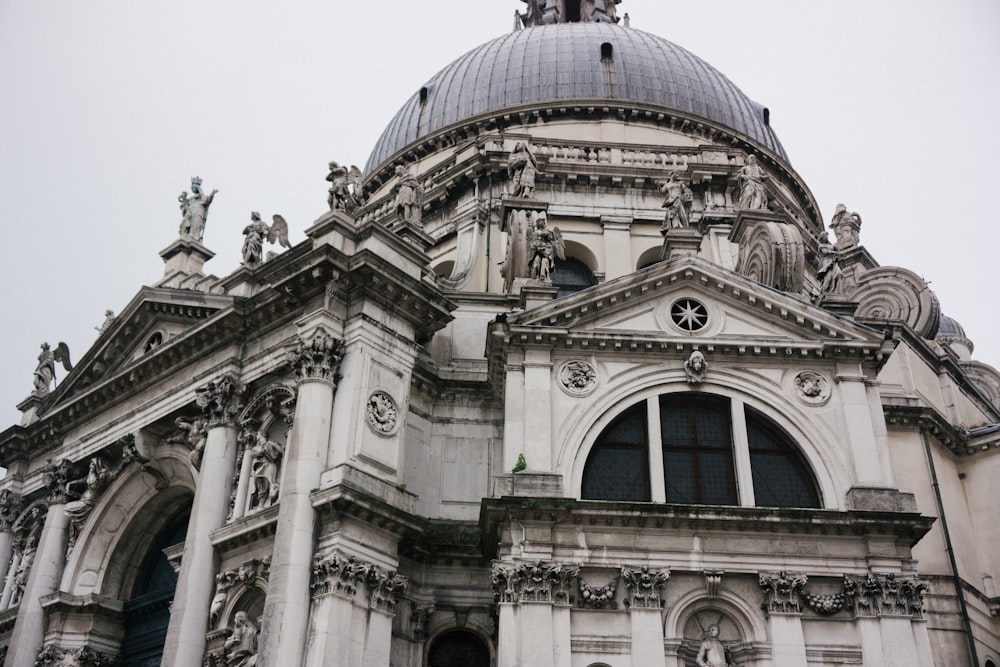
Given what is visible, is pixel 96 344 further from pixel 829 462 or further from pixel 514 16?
pixel 514 16

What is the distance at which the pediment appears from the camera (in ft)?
78.5

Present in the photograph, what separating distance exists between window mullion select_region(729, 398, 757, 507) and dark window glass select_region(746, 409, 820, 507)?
0.27 m

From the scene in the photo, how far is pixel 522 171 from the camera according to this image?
103 feet

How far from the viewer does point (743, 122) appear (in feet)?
131

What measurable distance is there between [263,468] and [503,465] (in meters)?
5.46

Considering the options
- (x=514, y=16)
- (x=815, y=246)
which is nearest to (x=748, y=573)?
(x=815, y=246)

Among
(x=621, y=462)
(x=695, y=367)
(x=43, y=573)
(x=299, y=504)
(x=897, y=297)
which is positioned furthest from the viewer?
Answer: (x=897, y=297)

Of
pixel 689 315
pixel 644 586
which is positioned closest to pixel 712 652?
pixel 644 586

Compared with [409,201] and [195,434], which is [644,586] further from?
[409,201]

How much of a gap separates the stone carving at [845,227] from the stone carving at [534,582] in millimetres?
19418

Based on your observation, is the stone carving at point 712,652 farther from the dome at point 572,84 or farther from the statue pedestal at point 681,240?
the dome at point 572,84

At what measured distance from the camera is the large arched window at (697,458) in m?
22.8

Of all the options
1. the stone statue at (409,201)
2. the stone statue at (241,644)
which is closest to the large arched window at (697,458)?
the stone statue at (241,644)

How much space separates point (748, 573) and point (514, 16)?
41.1 meters
